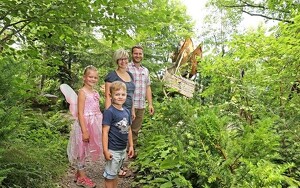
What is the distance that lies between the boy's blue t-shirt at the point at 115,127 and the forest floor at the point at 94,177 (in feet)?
4.02

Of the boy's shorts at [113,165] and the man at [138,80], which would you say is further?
the man at [138,80]

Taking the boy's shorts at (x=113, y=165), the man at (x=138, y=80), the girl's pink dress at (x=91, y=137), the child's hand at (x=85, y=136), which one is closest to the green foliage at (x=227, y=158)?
the boy's shorts at (x=113, y=165)

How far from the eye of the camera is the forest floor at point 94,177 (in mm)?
4688

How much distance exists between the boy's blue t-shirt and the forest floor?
1.23m

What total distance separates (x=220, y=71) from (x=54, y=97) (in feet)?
23.9

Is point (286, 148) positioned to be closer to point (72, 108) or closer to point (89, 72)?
point (89, 72)

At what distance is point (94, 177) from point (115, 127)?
68.9 inches

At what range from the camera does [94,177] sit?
5.11 m

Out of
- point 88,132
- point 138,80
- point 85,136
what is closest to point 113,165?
point 85,136

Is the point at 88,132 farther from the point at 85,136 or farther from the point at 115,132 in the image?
the point at 115,132

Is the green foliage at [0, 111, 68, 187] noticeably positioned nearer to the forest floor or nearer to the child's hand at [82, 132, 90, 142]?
the forest floor

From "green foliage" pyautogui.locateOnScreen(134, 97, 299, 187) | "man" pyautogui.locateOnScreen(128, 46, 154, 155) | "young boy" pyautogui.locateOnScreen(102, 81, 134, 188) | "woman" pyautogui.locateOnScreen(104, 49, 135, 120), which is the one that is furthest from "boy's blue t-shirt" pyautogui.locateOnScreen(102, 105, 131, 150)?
"man" pyautogui.locateOnScreen(128, 46, 154, 155)

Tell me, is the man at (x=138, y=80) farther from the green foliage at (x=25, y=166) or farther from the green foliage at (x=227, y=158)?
the green foliage at (x=227, y=158)

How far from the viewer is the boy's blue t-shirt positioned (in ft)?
12.1
